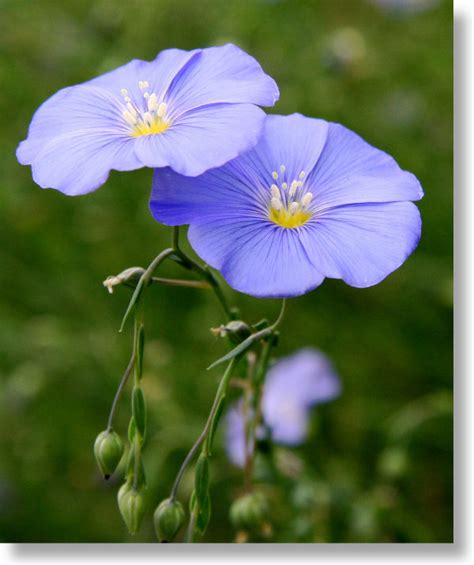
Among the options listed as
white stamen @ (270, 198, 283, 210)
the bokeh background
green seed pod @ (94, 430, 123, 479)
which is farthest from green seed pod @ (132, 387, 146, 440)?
the bokeh background

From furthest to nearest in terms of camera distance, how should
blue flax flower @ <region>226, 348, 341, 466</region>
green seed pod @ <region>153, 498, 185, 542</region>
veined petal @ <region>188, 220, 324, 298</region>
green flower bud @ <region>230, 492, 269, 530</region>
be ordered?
blue flax flower @ <region>226, 348, 341, 466</region> < green flower bud @ <region>230, 492, 269, 530</region> < green seed pod @ <region>153, 498, 185, 542</region> < veined petal @ <region>188, 220, 324, 298</region>

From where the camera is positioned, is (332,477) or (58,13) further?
(58,13)

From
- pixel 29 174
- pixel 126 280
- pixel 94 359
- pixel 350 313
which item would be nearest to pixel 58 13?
pixel 29 174

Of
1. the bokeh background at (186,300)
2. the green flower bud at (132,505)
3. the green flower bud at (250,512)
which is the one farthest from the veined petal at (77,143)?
the bokeh background at (186,300)

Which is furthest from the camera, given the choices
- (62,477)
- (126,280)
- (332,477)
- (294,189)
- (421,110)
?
(421,110)

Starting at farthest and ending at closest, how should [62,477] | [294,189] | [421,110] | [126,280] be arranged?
1. [421,110]
2. [62,477]
3. [294,189]
4. [126,280]

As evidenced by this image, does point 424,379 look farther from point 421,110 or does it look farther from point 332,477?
point 421,110

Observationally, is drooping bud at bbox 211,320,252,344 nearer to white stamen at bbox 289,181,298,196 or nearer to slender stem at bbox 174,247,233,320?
slender stem at bbox 174,247,233,320
